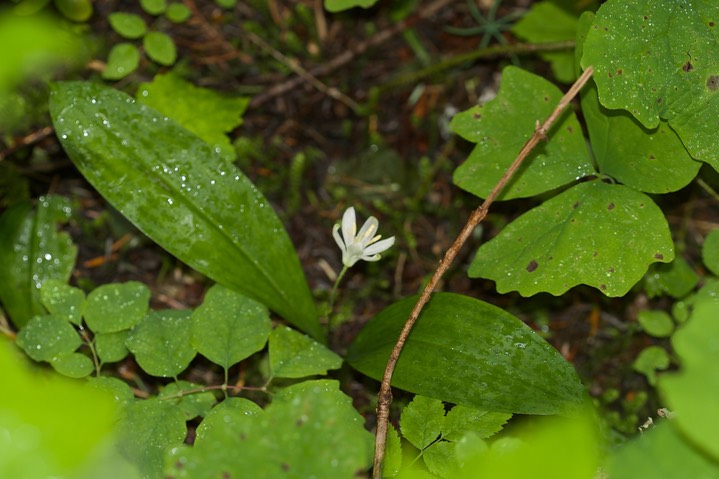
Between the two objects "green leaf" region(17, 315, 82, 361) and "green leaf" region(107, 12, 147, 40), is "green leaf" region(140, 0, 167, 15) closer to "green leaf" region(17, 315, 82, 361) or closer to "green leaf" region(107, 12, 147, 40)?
"green leaf" region(107, 12, 147, 40)

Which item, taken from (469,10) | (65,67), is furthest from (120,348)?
(469,10)

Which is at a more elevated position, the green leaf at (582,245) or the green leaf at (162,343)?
the green leaf at (582,245)

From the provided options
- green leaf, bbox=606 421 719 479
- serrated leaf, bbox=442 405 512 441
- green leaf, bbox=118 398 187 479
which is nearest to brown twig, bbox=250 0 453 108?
green leaf, bbox=118 398 187 479

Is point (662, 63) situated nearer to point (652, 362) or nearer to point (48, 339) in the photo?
point (652, 362)

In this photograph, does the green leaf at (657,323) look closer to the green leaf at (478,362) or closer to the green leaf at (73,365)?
the green leaf at (478,362)

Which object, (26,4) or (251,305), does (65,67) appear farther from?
(251,305)

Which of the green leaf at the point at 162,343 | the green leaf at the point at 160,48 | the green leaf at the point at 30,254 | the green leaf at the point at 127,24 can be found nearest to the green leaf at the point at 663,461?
the green leaf at the point at 162,343
